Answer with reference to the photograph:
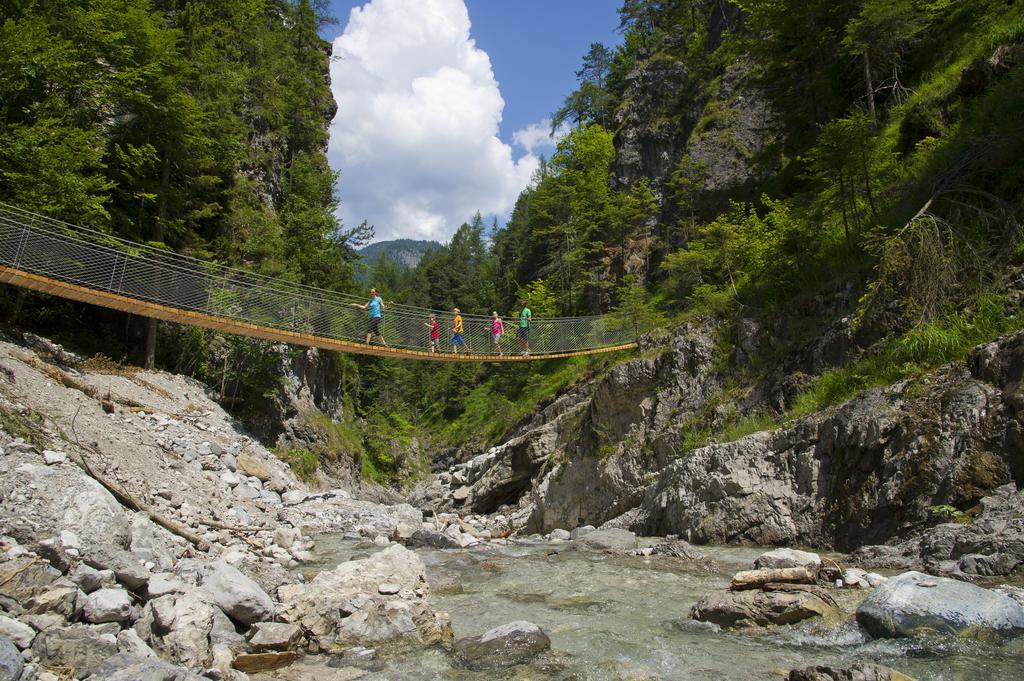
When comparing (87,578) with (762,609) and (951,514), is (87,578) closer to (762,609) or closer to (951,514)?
(762,609)

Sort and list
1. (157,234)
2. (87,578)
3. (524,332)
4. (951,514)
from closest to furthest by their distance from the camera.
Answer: (87,578), (951,514), (524,332), (157,234)

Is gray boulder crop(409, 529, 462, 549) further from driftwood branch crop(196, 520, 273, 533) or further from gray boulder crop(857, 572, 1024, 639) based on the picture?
gray boulder crop(857, 572, 1024, 639)

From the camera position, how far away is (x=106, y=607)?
439 cm

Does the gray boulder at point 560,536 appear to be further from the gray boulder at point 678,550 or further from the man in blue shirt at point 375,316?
the man in blue shirt at point 375,316

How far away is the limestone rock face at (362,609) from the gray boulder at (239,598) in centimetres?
19

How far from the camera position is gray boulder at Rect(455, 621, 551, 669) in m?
4.59

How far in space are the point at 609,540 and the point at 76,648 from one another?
732 centimetres

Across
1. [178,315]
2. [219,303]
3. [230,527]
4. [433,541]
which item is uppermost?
[219,303]

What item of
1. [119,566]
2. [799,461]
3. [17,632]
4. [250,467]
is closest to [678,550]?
[799,461]

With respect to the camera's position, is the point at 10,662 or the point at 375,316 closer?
the point at 10,662

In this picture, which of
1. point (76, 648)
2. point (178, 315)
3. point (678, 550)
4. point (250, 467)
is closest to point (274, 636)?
point (76, 648)

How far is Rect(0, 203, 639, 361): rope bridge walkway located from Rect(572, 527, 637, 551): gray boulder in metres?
5.85

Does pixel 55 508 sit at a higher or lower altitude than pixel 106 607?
higher

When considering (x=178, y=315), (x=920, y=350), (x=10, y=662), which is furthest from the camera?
(x=178, y=315)
